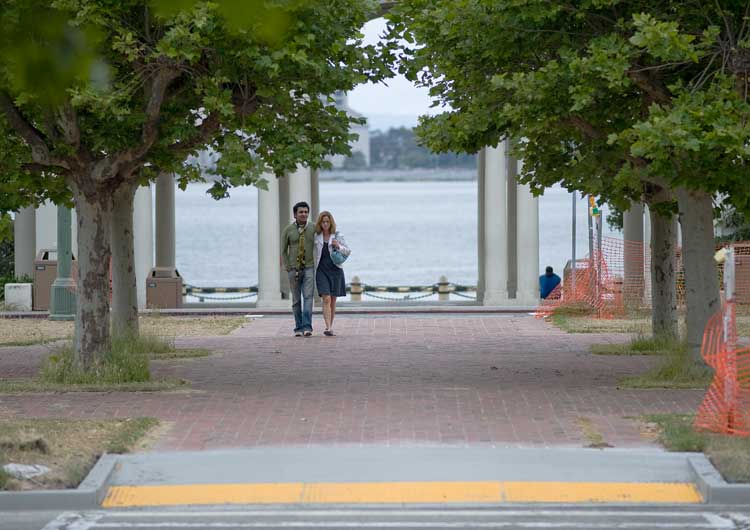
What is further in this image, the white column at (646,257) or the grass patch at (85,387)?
the white column at (646,257)

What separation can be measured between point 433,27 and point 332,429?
200 inches

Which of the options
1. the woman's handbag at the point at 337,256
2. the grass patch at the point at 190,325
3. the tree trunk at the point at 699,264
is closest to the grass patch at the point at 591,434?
the tree trunk at the point at 699,264

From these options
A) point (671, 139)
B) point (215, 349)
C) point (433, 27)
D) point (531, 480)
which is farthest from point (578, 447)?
point (215, 349)

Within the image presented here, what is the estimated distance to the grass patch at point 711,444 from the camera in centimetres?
941

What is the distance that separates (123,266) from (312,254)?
122 inches

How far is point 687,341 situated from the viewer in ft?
46.7

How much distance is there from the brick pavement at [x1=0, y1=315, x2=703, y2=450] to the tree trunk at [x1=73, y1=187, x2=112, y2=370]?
1.09 m

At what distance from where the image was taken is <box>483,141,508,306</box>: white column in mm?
27109

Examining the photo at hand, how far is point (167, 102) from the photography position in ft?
48.0

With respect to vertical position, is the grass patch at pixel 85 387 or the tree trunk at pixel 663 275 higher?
the tree trunk at pixel 663 275

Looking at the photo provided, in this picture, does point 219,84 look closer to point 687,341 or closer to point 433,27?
point 433,27

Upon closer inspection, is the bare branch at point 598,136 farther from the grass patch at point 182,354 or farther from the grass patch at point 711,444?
the grass patch at point 182,354

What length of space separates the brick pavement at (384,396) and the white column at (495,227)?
7.51 metres

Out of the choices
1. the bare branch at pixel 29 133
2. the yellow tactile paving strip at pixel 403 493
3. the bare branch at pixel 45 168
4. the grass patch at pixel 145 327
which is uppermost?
the bare branch at pixel 29 133
